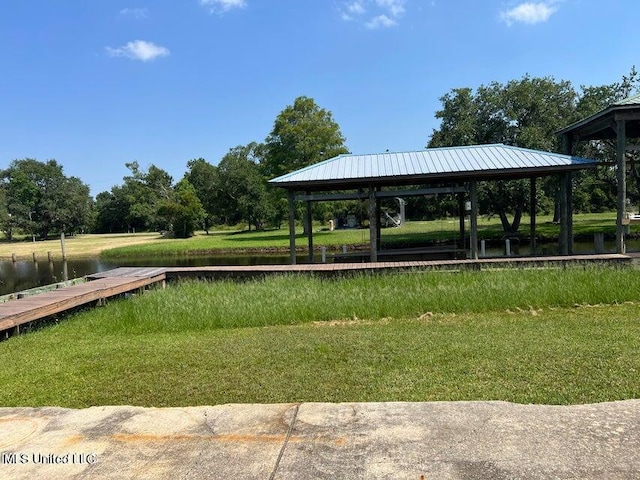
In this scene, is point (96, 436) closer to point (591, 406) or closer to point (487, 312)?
point (591, 406)

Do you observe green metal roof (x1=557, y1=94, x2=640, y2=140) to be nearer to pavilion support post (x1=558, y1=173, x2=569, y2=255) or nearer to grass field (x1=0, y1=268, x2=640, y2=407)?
pavilion support post (x1=558, y1=173, x2=569, y2=255)

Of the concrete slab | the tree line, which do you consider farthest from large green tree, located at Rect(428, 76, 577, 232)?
the concrete slab

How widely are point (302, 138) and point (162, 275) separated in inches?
1000

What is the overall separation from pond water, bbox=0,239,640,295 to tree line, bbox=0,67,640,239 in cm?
367

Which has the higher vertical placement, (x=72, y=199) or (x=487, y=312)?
(x=72, y=199)

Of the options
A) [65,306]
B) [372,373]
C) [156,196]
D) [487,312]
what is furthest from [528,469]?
[156,196]

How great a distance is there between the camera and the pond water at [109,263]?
22.8 m

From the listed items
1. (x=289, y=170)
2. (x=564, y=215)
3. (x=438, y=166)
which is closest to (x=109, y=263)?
(x=289, y=170)

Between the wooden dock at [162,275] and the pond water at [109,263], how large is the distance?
869 cm

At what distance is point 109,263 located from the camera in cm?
3183

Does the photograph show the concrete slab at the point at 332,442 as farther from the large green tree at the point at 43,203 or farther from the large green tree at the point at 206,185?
the large green tree at the point at 43,203

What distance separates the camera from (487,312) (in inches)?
307

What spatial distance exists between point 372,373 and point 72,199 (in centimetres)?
6532

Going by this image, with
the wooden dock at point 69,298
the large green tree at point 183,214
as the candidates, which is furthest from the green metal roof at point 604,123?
the large green tree at point 183,214
